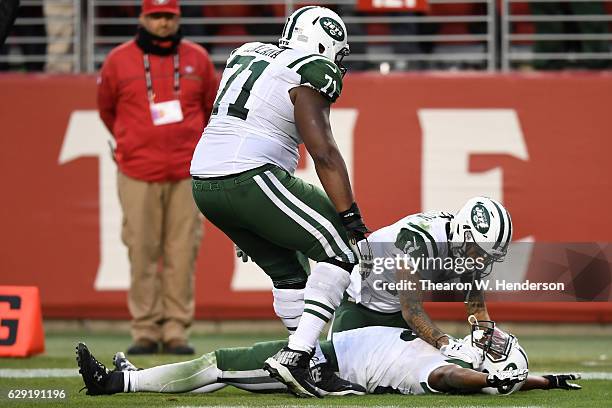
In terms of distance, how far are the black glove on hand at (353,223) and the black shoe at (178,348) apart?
10.3ft

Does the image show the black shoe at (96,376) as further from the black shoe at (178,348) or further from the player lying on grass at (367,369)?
the black shoe at (178,348)

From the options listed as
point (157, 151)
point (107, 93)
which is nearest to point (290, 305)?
point (157, 151)

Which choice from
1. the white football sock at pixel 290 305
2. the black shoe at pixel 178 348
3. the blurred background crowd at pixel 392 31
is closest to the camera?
the white football sock at pixel 290 305

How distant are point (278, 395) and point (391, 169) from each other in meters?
4.22

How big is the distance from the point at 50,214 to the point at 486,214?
502 centimetres

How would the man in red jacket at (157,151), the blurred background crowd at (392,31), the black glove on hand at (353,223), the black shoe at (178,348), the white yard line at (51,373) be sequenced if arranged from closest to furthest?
1. the black glove on hand at (353,223)
2. the white yard line at (51,373)
3. the black shoe at (178,348)
4. the man in red jacket at (157,151)
5. the blurred background crowd at (392,31)

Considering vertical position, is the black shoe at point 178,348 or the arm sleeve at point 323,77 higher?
the arm sleeve at point 323,77

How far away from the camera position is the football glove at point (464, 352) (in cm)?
678

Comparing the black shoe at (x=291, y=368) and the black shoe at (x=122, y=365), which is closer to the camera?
the black shoe at (x=291, y=368)

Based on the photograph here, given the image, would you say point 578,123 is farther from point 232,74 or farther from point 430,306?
point 232,74

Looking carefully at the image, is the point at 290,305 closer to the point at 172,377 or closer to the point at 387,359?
the point at 387,359

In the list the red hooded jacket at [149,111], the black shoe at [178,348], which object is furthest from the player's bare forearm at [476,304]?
the red hooded jacket at [149,111]

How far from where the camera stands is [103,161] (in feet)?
36.1

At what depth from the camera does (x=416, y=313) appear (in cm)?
700
